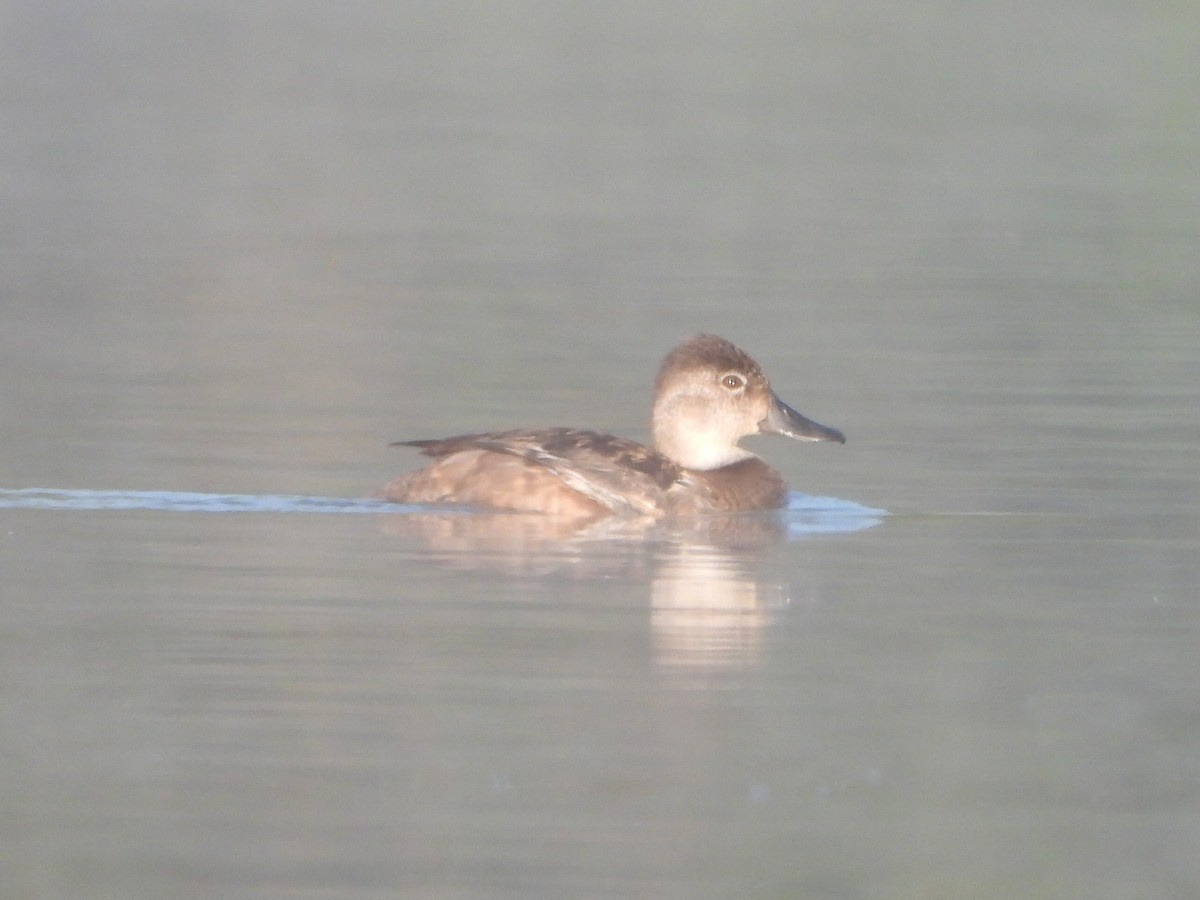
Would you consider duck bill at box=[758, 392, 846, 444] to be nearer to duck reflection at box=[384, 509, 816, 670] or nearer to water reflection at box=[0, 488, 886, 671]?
water reflection at box=[0, 488, 886, 671]

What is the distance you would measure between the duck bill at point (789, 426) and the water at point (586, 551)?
33 centimetres

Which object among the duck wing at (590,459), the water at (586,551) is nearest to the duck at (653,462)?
the duck wing at (590,459)

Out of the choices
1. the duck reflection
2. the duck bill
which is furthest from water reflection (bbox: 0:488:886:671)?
the duck bill

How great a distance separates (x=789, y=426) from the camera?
450 inches

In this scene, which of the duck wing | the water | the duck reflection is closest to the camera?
the water

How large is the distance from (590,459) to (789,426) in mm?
1265

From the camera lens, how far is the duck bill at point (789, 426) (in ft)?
37.3

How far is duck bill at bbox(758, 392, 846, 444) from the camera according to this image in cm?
1138

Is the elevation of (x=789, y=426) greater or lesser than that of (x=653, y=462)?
greater

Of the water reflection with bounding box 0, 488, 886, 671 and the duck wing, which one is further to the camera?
the duck wing

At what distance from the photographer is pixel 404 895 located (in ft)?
19.1

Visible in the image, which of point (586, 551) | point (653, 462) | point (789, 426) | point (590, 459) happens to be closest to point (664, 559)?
point (586, 551)

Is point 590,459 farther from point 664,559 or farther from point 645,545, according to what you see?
point 664,559

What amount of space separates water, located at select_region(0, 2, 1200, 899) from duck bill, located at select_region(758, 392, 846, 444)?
33 centimetres
